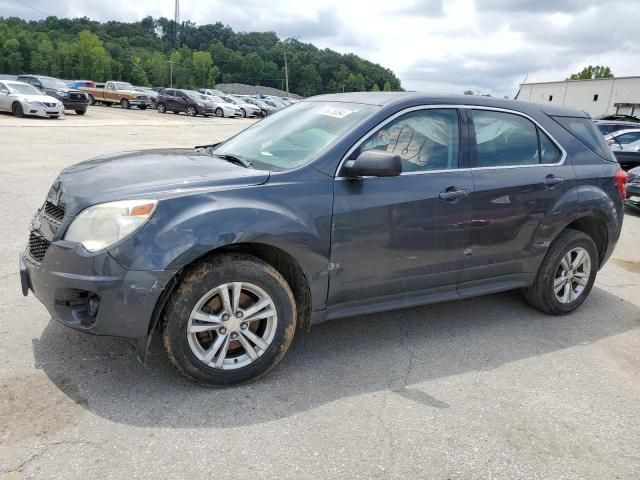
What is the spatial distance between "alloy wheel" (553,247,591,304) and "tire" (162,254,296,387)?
2.68 meters

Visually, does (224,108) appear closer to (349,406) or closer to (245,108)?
(245,108)

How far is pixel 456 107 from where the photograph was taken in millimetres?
4148

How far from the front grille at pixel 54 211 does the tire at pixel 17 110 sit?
22402 millimetres

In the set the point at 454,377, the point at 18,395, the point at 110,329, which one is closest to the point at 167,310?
the point at 110,329

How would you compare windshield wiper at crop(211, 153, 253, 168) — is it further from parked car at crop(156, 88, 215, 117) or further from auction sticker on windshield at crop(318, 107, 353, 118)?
parked car at crop(156, 88, 215, 117)

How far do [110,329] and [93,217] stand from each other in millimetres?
626

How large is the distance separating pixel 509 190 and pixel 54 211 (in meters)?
3.20

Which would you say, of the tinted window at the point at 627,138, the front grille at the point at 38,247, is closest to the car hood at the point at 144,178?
the front grille at the point at 38,247

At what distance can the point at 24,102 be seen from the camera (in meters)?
22.4

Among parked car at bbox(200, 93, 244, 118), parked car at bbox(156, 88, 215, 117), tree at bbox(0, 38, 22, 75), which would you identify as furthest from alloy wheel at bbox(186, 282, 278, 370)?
tree at bbox(0, 38, 22, 75)

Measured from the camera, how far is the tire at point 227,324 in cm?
311

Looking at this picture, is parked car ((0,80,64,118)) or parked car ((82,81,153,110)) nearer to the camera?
parked car ((0,80,64,118))

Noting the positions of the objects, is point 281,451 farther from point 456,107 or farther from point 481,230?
point 456,107

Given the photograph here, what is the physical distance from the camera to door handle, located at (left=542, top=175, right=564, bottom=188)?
14.6ft
